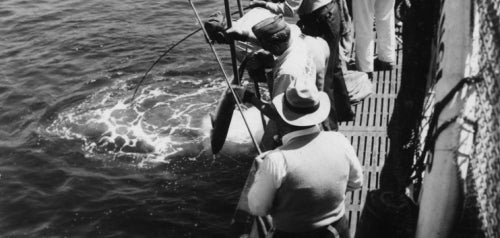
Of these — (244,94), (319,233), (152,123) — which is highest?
(244,94)

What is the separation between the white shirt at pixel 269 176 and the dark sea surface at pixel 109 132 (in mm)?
4177

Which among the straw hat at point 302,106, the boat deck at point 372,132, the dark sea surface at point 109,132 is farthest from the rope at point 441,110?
the dark sea surface at point 109,132

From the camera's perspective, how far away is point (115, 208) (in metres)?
8.00

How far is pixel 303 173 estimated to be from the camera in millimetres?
3258

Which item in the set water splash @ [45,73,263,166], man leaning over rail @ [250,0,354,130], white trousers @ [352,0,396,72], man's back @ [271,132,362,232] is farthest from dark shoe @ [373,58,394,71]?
man's back @ [271,132,362,232]

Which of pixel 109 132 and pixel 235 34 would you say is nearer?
pixel 235 34

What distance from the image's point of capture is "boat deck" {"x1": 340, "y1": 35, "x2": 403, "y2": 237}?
5321 millimetres

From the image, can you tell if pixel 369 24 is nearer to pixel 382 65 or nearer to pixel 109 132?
pixel 382 65

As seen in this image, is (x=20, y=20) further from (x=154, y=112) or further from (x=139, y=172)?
(x=139, y=172)

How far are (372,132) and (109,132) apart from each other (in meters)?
5.67

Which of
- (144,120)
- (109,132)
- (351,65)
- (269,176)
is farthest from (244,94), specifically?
(144,120)

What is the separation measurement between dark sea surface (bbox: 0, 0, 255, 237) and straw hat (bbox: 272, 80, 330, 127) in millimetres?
4269

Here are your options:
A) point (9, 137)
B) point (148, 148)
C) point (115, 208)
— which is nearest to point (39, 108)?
point (9, 137)

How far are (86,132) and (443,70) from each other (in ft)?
27.2
